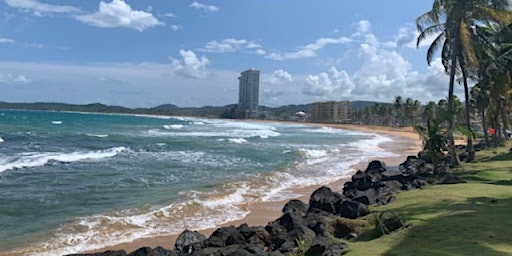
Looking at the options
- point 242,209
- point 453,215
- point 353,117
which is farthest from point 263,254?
point 353,117

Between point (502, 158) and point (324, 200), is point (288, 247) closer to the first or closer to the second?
point (324, 200)

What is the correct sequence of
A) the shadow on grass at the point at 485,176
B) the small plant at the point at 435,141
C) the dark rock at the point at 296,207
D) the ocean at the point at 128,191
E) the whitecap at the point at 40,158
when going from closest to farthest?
the ocean at the point at 128,191 < the dark rock at the point at 296,207 < the shadow on grass at the point at 485,176 < the small plant at the point at 435,141 < the whitecap at the point at 40,158

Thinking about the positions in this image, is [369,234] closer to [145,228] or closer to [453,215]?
[453,215]

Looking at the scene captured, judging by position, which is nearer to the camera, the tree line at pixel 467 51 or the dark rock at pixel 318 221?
the dark rock at pixel 318 221

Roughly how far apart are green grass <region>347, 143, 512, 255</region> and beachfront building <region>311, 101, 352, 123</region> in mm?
148935

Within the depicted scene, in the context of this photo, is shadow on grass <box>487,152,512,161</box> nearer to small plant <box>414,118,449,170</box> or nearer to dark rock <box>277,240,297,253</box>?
small plant <box>414,118,449,170</box>

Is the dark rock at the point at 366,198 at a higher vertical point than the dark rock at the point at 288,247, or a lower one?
higher

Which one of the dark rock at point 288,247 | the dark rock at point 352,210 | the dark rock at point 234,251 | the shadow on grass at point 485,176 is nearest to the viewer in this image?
the dark rock at point 234,251

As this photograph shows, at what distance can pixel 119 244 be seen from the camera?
10742 mm

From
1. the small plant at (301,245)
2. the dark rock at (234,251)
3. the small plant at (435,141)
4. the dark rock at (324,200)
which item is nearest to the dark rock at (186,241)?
the dark rock at (234,251)

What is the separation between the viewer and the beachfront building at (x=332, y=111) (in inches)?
6393

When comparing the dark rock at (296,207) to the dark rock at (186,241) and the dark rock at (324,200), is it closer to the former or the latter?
the dark rock at (324,200)

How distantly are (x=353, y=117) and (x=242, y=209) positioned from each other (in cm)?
13413

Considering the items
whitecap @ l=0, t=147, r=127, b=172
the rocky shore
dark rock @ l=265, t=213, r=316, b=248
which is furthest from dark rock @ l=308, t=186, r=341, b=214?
whitecap @ l=0, t=147, r=127, b=172
